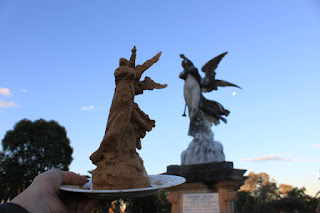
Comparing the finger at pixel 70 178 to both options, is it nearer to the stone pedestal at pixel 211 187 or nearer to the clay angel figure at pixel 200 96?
the stone pedestal at pixel 211 187

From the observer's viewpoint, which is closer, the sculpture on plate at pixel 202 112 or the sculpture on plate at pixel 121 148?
the sculpture on plate at pixel 121 148

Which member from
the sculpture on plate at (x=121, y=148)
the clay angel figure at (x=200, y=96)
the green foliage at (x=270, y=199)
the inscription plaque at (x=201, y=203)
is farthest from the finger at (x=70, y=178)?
the green foliage at (x=270, y=199)

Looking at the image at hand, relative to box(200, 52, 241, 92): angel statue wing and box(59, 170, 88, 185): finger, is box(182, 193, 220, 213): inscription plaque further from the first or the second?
box(59, 170, 88, 185): finger

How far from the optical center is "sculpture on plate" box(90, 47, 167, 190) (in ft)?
7.30

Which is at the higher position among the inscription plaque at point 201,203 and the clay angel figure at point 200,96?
the clay angel figure at point 200,96

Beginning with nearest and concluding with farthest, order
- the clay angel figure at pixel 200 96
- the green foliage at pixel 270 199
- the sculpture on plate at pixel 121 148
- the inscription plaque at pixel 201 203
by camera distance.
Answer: the sculpture on plate at pixel 121 148 → the inscription plaque at pixel 201 203 → the clay angel figure at pixel 200 96 → the green foliage at pixel 270 199

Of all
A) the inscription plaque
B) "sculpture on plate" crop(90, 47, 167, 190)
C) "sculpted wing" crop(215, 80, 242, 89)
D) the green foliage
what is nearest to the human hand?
"sculpture on plate" crop(90, 47, 167, 190)

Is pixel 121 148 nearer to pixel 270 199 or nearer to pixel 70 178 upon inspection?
pixel 70 178

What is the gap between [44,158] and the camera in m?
17.4

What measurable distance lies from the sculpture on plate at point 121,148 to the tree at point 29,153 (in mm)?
16985

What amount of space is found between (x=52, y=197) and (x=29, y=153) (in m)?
17.9

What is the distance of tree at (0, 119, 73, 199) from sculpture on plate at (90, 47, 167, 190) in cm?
1698

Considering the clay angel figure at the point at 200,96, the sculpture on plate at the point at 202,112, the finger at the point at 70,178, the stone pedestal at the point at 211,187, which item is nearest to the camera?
the finger at the point at 70,178

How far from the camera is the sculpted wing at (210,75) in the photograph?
928 centimetres
